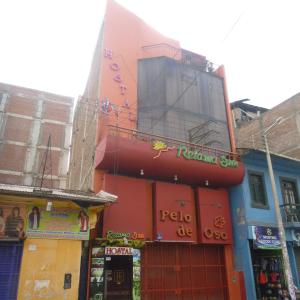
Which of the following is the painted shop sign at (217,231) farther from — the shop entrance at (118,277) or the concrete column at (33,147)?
the concrete column at (33,147)

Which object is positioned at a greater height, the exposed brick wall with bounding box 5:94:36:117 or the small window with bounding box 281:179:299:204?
the exposed brick wall with bounding box 5:94:36:117

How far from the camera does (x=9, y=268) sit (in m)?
10.3

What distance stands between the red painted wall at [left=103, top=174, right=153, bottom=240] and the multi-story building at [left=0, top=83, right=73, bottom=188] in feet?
64.3

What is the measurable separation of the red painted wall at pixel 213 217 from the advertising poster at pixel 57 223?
19.9ft

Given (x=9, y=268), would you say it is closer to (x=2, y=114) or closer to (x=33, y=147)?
(x=33, y=147)

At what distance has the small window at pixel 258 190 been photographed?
54.0 feet

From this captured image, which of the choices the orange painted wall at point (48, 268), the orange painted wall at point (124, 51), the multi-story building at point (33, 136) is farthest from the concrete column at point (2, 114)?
the orange painted wall at point (48, 268)

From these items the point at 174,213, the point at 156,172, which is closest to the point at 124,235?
the point at 174,213

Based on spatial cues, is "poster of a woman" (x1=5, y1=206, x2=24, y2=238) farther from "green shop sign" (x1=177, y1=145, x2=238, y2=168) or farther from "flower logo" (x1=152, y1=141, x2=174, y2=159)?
"green shop sign" (x1=177, y1=145, x2=238, y2=168)

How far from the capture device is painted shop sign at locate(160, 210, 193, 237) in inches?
557

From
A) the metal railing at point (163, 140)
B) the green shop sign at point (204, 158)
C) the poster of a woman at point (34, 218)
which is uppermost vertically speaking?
the metal railing at point (163, 140)

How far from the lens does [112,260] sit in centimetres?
1298

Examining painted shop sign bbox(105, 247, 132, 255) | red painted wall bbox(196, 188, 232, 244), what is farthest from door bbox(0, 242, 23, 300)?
red painted wall bbox(196, 188, 232, 244)

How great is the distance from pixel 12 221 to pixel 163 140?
26.6 feet
